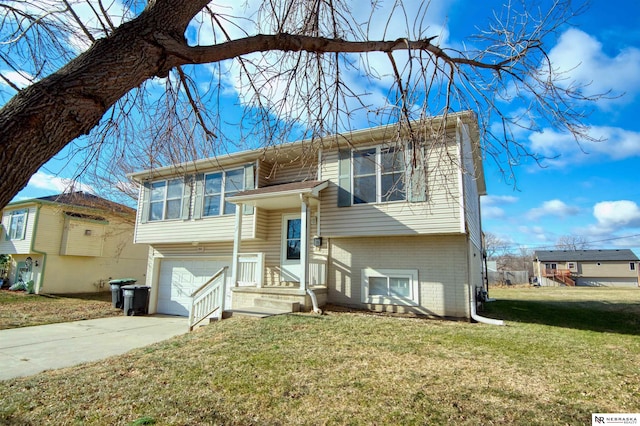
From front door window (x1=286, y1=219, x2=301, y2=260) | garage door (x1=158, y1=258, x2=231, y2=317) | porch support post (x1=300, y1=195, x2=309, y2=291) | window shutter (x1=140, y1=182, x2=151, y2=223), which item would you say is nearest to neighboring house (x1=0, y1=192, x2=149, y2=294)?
window shutter (x1=140, y1=182, x2=151, y2=223)

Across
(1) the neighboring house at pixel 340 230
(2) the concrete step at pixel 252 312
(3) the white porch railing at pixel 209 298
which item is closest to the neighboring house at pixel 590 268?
(1) the neighboring house at pixel 340 230

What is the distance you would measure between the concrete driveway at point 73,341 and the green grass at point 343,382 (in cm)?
108

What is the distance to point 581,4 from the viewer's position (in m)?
3.47

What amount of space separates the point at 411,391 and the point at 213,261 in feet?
32.3

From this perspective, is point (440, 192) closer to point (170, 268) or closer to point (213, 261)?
point (213, 261)

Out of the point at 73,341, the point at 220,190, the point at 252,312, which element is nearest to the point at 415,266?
the point at 252,312

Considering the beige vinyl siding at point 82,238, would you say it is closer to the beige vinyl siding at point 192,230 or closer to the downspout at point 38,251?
the downspout at point 38,251

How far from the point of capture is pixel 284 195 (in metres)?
9.36

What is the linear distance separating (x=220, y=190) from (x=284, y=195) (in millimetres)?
3545

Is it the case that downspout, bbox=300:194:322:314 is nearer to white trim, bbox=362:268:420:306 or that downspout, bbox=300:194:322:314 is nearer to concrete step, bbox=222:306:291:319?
concrete step, bbox=222:306:291:319

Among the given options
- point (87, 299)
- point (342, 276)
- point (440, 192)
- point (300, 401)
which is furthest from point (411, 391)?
point (87, 299)

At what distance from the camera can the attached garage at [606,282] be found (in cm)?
3916

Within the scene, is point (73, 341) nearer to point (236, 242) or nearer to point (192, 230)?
point (236, 242)

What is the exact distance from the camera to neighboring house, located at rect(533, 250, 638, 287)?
39.7 m
